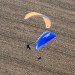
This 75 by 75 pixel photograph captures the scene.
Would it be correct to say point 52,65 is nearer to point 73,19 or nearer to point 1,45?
point 1,45

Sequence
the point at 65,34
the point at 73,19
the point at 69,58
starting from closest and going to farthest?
the point at 69,58
the point at 65,34
the point at 73,19

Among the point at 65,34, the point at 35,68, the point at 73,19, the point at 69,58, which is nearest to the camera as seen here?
the point at 35,68

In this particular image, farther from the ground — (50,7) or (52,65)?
(50,7)

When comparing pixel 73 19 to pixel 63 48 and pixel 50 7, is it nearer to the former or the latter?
pixel 50 7

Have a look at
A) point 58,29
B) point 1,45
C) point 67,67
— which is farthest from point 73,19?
point 1,45

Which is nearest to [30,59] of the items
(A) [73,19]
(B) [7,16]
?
(B) [7,16]

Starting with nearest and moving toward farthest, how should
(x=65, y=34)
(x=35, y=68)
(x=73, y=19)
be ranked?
(x=35, y=68), (x=65, y=34), (x=73, y=19)

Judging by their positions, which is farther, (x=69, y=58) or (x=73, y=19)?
(x=73, y=19)
